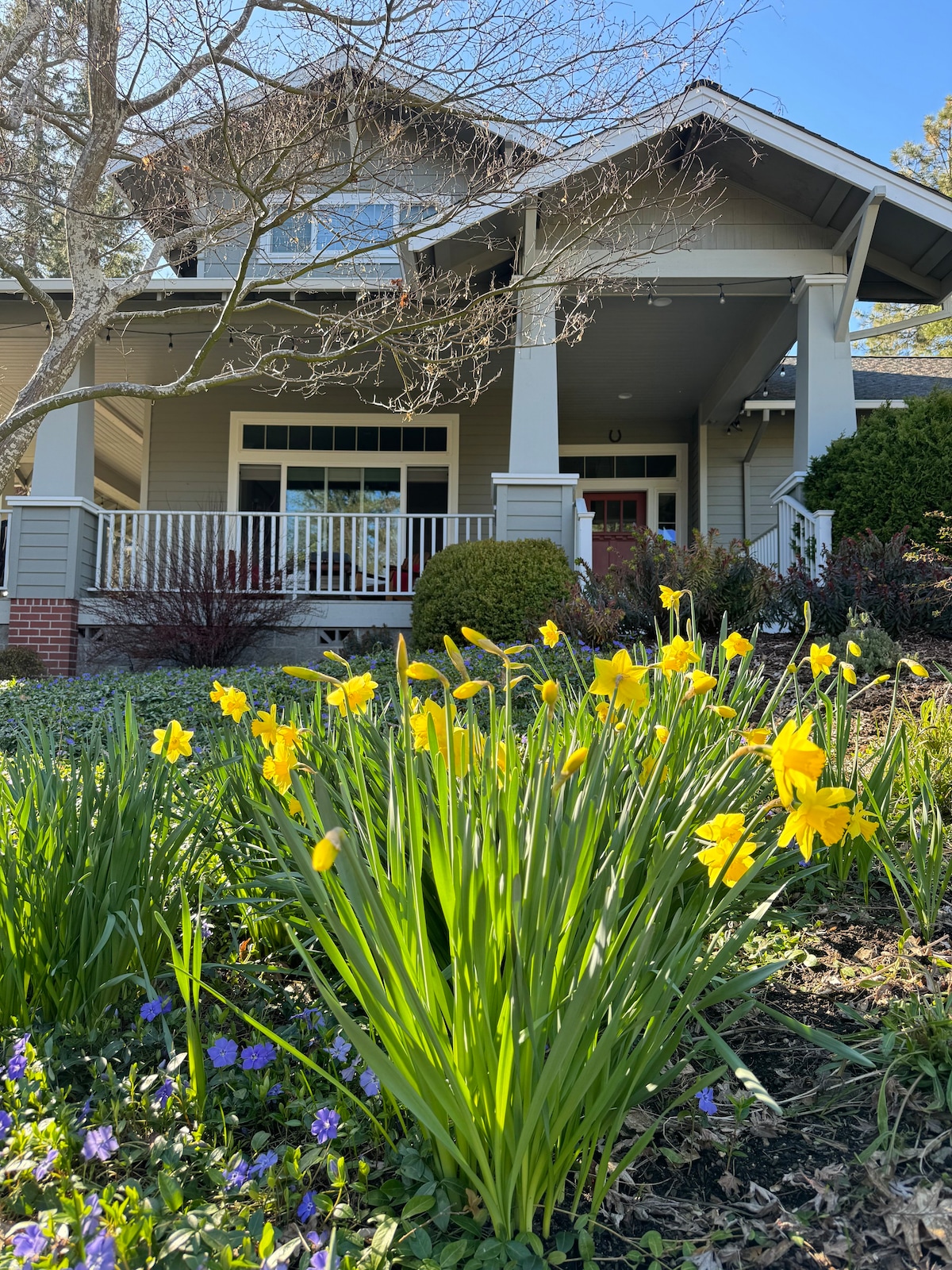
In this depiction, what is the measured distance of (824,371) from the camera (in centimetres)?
866

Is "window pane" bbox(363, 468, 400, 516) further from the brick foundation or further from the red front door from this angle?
the brick foundation

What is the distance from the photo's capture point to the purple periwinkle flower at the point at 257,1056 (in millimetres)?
1583

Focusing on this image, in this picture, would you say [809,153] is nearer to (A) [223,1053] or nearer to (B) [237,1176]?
(A) [223,1053]

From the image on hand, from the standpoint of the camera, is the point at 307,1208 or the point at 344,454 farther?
the point at 344,454

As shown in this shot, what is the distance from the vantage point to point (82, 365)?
929 cm

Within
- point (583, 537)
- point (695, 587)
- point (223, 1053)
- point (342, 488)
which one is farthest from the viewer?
point (342, 488)

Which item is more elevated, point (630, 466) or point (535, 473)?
point (630, 466)

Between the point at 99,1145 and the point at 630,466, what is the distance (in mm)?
12754

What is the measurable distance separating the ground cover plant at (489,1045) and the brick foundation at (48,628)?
7584 mm

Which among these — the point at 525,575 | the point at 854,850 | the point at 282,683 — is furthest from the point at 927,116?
the point at 854,850

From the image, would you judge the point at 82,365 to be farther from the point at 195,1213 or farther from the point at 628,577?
the point at 195,1213

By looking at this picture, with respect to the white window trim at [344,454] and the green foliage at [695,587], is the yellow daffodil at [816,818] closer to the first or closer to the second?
the green foliage at [695,587]

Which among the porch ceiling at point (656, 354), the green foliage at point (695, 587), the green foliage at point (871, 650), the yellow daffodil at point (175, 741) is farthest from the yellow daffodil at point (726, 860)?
the porch ceiling at point (656, 354)

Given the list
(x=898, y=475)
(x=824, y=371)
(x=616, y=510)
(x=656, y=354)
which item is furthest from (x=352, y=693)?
(x=616, y=510)
